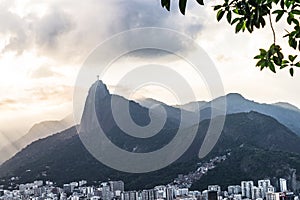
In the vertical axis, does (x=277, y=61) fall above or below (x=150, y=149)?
below

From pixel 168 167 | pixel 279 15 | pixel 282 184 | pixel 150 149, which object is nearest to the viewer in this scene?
pixel 279 15

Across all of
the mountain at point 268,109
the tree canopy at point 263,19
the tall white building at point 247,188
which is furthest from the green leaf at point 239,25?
the mountain at point 268,109

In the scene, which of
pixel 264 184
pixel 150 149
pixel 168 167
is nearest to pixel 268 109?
pixel 150 149

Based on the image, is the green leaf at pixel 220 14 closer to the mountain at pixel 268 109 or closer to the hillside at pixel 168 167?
the hillside at pixel 168 167

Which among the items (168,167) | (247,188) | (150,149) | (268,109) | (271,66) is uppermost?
(268,109)

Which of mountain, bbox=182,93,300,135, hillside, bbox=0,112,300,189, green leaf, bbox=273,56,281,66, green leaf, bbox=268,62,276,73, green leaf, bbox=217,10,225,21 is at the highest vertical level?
mountain, bbox=182,93,300,135

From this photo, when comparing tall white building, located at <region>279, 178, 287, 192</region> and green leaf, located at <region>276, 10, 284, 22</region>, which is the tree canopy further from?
tall white building, located at <region>279, 178, 287, 192</region>

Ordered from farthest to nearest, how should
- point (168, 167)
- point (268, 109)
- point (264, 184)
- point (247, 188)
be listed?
1. point (268, 109)
2. point (168, 167)
3. point (264, 184)
4. point (247, 188)

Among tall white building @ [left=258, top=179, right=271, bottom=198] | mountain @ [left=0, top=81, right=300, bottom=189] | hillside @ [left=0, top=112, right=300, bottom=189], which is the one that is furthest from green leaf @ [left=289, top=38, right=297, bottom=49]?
hillside @ [left=0, top=112, right=300, bottom=189]

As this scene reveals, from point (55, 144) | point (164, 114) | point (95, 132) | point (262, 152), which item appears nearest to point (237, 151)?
point (262, 152)

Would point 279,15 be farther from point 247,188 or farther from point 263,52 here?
point 247,188

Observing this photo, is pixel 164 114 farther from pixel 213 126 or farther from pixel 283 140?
pixel 283 140
